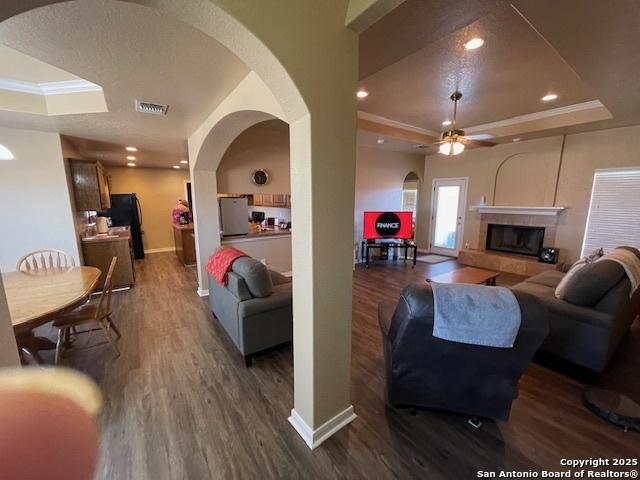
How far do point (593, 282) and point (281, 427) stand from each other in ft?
8.81

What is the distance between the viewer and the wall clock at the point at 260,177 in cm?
470

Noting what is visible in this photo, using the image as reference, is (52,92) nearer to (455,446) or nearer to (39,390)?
(39,390)

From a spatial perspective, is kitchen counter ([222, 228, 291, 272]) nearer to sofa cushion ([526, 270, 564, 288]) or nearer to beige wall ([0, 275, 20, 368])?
beige wall ([0, 275, 20, 368])

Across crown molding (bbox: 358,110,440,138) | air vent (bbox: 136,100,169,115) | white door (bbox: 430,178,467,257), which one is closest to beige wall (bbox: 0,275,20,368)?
air vent (bbox: 136,100,169,115)

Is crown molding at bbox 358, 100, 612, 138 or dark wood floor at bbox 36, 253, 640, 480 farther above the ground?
crown molding at bbox 358, 100, 612, 138

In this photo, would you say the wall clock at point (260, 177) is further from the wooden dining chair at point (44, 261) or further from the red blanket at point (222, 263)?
the wooden dining chair at point (44, 261)

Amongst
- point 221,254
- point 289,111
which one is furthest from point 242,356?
point 289,111

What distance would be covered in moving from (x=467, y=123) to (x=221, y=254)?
5110 mm

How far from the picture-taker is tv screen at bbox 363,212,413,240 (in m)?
6.06

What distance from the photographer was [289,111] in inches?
55.4

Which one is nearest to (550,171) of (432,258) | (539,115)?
(539,115)

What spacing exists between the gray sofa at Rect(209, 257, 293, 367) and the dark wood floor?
0.22 m

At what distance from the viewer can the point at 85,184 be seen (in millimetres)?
4172

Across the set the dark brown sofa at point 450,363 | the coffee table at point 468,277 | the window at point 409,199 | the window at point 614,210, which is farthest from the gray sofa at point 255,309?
the window at point 409,199
